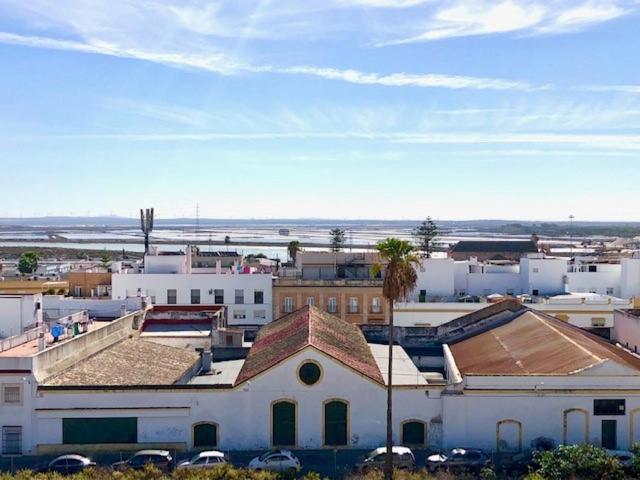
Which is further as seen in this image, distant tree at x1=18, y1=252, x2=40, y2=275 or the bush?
distant tree at x1=18, y1=252, x2=40, y2=275

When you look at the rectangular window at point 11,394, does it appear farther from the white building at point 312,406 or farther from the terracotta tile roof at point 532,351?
the terracotta tile roof at point 532,351

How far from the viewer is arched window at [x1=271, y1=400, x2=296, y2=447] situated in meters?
36.3

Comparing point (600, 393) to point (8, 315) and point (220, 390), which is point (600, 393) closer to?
point (220, 390)

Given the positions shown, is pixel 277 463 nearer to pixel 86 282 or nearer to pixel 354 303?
pixel 354 303

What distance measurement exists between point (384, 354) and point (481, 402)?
40.3ft

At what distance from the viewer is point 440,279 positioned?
73688 mm

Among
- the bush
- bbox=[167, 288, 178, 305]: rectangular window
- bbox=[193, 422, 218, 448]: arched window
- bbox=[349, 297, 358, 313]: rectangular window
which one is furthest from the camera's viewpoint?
bbox=[167, 288, 178, 305]: rectangular window

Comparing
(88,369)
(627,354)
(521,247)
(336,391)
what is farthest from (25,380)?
(521,247)

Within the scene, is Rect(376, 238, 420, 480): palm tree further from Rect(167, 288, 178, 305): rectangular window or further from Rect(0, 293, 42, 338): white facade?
Rect(167, 288, 178, 305): rectangular window

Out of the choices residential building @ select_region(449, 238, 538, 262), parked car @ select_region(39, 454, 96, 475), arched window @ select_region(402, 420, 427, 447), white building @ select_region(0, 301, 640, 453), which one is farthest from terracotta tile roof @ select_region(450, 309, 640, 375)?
residential building @ select_region(449, 238, 538, 262)

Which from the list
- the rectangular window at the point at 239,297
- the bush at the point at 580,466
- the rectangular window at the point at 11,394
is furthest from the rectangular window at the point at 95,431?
the rectangular window at the point at 239,297

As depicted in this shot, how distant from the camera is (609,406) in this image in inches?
1409

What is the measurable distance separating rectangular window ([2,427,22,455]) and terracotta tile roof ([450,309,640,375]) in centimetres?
2041

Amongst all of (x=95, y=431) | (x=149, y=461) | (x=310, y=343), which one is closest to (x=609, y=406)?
(x=310, y=343)
